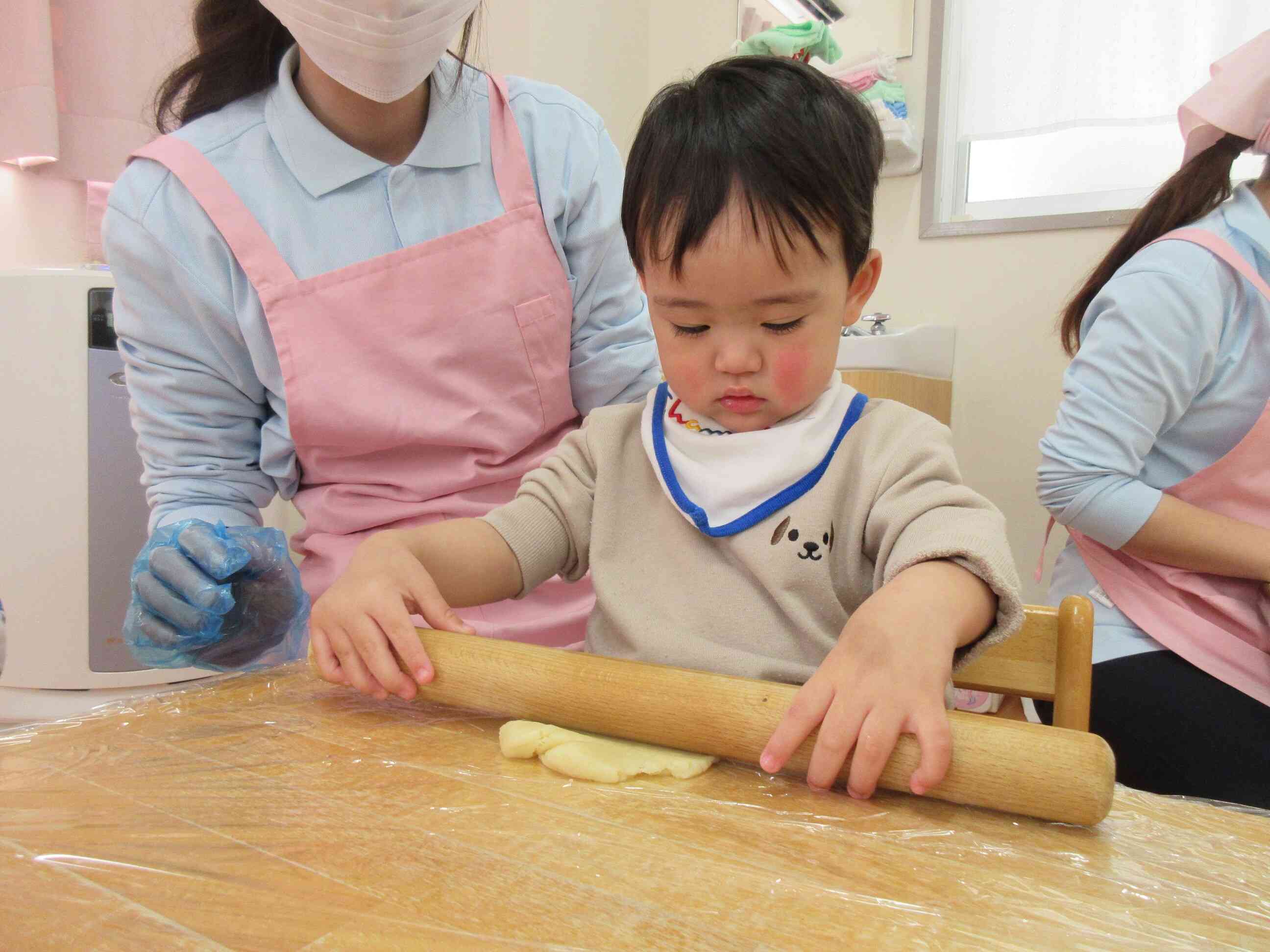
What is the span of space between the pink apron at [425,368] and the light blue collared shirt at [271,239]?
0.02m

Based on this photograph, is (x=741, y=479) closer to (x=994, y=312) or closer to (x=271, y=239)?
(x=271, y=239)

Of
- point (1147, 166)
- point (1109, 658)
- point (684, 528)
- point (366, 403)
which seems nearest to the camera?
point (684, 528)

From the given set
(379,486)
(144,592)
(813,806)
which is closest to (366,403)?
(379,486)

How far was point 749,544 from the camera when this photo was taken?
0.76 metres

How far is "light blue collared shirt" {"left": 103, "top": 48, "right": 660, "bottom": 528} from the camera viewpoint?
98 centimetres

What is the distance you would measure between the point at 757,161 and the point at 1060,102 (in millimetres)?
2021

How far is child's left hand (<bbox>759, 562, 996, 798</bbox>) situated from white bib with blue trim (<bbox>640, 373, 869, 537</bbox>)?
0.19 metres

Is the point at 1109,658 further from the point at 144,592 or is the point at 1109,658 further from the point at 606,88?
the point at 606,88

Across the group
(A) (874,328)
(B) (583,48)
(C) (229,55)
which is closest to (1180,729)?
(C) (229,55)

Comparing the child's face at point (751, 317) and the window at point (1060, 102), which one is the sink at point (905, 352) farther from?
the child's face at point (751, 317)

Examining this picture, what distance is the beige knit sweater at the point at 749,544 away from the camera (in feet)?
2.23

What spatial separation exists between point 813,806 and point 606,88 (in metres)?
2.71

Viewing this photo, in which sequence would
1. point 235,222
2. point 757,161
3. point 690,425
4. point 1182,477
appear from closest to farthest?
1. point 757,161
2. point 690,425
3. point 235,222
4. point 1182,477

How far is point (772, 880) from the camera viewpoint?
43cm
